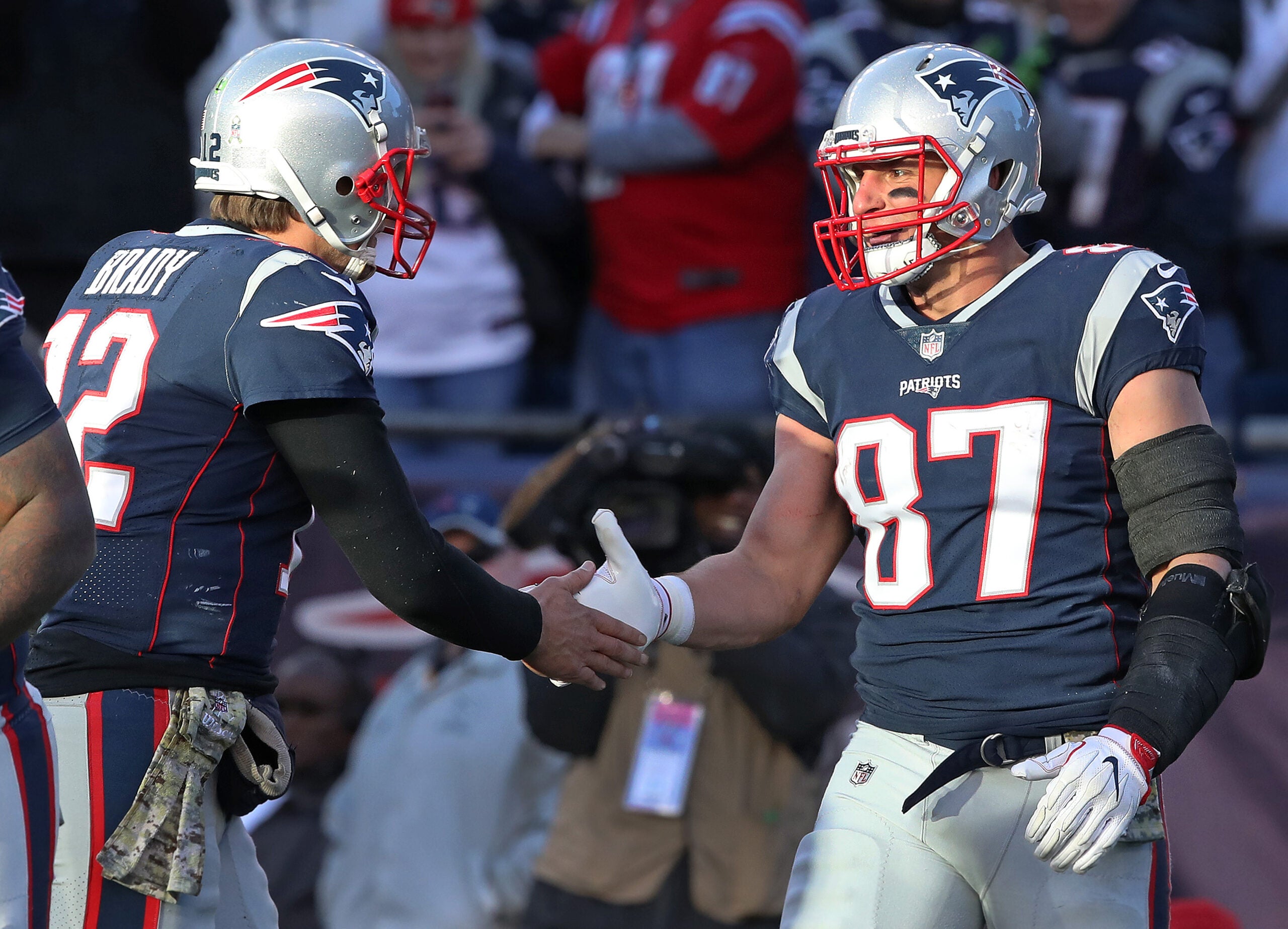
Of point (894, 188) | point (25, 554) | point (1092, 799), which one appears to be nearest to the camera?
point (25, 554)

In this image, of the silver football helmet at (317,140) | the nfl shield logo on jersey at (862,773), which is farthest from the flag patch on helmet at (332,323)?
the nfl shield logo on jersey at (862,773)

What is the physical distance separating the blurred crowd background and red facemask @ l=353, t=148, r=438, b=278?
1.65 m

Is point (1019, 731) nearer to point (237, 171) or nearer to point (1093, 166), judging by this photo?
point (237, 171)

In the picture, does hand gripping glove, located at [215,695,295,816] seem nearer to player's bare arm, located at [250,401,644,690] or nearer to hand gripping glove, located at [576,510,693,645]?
player's bare arm, located at [250,401,644,690]

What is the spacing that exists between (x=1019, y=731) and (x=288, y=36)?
4.45 metres

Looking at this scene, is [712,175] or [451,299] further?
[451,299]

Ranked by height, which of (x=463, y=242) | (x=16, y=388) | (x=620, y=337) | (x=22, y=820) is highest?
(x=16, y=388)

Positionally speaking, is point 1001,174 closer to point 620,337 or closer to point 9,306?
point 9,306

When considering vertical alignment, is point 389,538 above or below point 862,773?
above

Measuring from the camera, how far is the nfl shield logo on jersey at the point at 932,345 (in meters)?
3.05

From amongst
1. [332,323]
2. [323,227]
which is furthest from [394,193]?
[332,323]

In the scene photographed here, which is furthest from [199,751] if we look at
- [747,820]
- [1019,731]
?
[747,820]

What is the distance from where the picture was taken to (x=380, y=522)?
9.27 feet

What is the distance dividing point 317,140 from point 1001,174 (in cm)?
126
